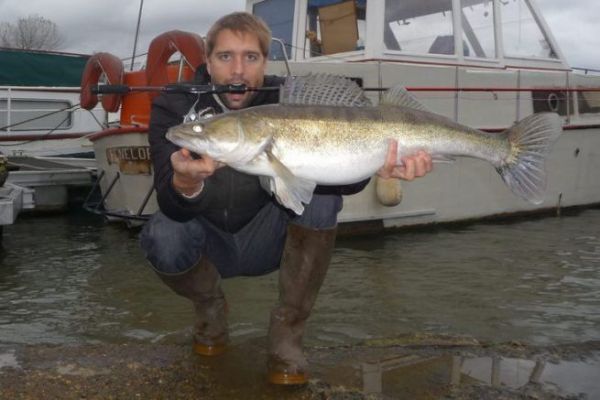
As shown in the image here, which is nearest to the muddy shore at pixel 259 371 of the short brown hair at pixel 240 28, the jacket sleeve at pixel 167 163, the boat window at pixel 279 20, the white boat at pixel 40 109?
the jacket sleeve at pixel 167 163

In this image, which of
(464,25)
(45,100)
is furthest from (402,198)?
(45,100)

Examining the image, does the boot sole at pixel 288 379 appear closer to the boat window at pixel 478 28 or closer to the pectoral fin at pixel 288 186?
the pectoral fin at pixel 288 186

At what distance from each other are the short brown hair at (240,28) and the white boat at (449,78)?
3.77 metres

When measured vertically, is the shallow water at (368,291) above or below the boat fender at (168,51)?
below

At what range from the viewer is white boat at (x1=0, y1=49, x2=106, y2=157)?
12.6 m

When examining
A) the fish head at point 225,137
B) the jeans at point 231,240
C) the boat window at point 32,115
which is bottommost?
the jeans at point 231,240

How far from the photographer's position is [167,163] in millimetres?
3139

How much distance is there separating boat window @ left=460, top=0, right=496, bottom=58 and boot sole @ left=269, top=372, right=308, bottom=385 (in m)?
6.65

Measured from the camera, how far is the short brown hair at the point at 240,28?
3318 millimetres

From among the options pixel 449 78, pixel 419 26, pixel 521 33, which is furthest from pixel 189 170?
pixel 521 33

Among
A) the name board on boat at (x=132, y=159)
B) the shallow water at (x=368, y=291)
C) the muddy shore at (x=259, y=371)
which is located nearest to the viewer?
the muddy shore at (x=259, y=371)

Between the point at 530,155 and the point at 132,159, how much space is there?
525 cm

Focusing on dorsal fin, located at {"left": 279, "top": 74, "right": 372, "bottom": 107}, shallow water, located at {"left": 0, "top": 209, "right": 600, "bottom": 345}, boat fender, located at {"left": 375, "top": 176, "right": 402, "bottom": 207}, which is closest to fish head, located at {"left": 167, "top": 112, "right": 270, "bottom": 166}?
dorsal fin, located at {"left": 279, "top": 74, "right": 372, "bottom": 107}

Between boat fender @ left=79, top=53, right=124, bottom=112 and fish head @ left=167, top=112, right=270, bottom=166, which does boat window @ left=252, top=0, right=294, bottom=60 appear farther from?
fish head @ left=167, top=112, right=270, bottom=166
